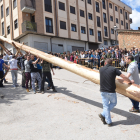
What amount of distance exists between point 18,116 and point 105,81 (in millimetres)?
2686

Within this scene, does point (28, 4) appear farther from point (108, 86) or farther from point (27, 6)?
point (108, 86)

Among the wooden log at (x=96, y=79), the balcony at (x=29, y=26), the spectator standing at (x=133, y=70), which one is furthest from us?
the balcony at (x=29, y=26)

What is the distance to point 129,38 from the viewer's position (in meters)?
17.4

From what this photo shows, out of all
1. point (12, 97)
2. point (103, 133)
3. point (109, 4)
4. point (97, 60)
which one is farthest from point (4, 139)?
point (109, 4)

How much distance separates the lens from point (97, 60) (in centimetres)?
1342

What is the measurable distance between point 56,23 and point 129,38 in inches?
410

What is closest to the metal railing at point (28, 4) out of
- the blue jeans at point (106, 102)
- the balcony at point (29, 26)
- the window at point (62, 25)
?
the balcony at point (29, 26)

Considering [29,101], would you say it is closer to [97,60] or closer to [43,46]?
[97,60]

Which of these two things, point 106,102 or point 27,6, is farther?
point 27,6

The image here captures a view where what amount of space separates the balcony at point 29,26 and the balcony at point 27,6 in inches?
68.3

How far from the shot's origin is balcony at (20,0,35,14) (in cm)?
1764

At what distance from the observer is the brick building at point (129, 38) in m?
16.9

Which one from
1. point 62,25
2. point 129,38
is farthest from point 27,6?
point 129,38

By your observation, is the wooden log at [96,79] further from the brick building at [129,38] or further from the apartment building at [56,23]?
the brick building at [129,38]
